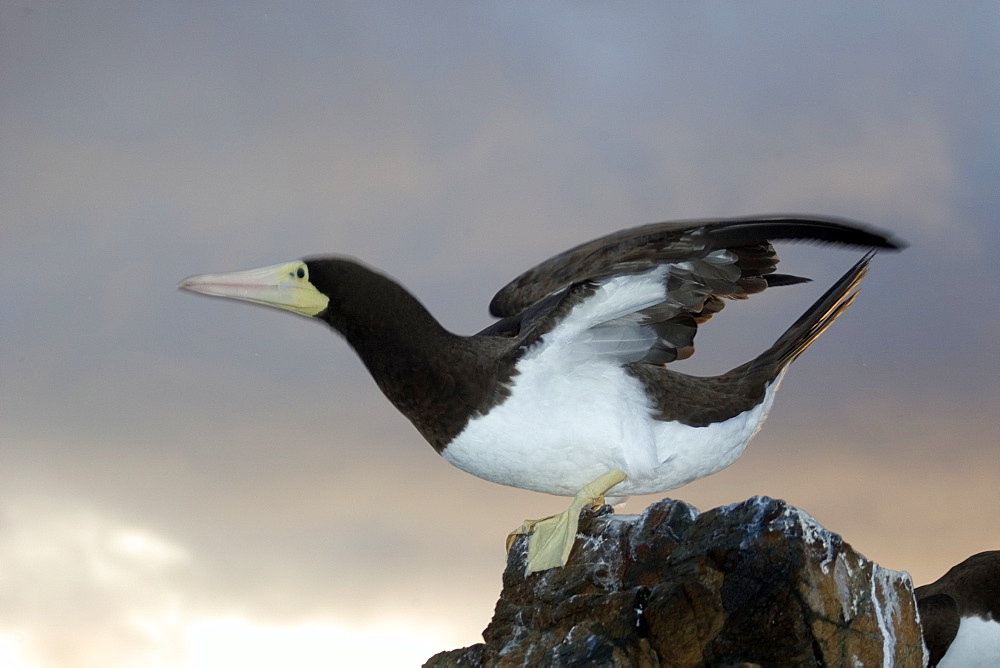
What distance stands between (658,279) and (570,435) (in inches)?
31.9

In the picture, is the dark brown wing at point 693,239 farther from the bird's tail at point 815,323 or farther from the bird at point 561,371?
the bird's tail at point 815,323

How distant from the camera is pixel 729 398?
4.59 meters

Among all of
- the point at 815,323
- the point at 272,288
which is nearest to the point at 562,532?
the point at 272,288

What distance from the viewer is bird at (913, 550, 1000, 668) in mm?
5070

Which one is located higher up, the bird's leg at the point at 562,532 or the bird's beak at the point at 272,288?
the bird's beak at the point at 272,288

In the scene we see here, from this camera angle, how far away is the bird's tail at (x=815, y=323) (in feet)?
16.0

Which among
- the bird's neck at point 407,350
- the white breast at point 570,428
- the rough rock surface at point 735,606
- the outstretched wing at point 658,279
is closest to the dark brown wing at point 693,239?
the outstretched wing at point 658,279

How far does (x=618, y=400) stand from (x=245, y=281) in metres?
1.90

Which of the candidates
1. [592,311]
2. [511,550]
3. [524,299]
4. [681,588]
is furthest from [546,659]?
[524,299]

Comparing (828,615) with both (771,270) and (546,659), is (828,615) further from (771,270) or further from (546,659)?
(771,270)

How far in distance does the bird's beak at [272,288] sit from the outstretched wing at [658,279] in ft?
3.48

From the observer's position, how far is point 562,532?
4.10m

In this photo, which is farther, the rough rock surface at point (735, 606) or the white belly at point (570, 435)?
the white belly at point (570, 435)

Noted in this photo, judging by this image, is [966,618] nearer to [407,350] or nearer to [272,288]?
[407,350]
